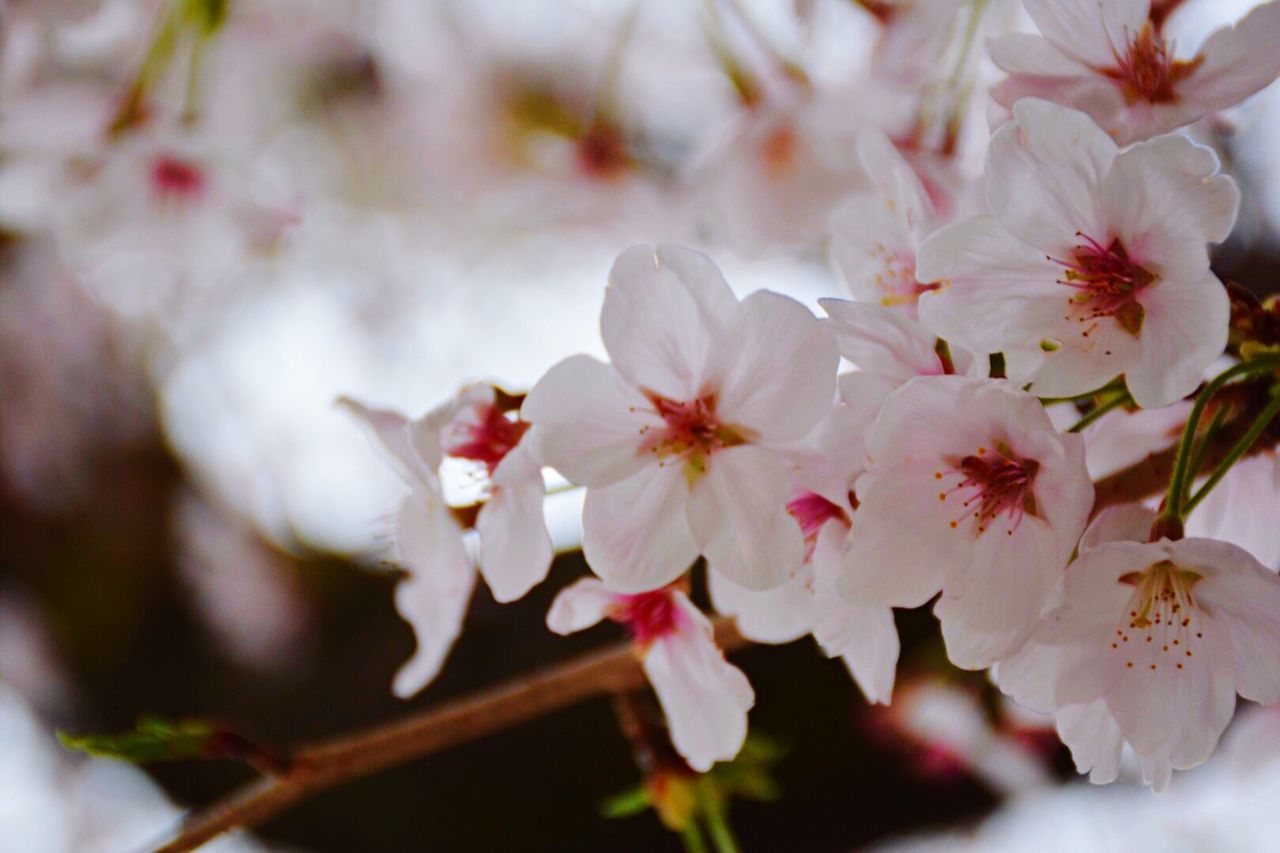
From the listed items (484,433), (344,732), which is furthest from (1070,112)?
(344,732)

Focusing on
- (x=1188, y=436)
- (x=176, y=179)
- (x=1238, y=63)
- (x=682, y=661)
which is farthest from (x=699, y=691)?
(x=176, y=179)

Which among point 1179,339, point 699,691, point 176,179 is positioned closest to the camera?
point 1179,339

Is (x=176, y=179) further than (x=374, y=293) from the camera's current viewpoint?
No

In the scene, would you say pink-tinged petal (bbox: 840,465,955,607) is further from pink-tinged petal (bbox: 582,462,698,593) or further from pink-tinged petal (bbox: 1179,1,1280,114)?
pink-tinged petal (bbox: 1179,1,1280,114)

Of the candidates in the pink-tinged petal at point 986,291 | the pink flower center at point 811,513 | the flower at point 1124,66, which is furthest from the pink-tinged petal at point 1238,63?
the pink flower center at point 811,513

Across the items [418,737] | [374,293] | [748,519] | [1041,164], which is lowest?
[374,293]

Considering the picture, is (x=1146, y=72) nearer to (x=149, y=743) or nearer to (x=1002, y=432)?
(x=1002, y=432)
